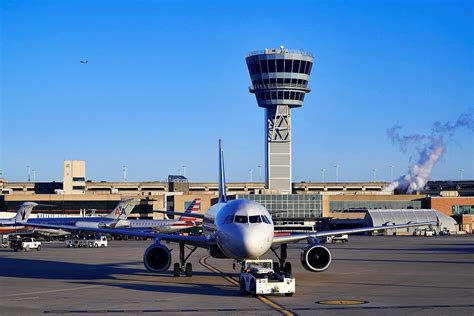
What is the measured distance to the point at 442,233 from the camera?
162 m

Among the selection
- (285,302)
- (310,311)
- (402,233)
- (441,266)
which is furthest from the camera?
(402,233)

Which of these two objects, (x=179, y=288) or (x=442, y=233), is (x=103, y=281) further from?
(x=442, y=233)

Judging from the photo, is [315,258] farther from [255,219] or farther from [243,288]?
[243,288]

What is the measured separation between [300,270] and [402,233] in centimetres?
11660

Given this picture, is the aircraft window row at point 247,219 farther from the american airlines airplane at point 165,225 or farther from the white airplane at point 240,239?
the american airlines airplane at point 165,225

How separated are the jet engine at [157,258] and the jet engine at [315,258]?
297 inches

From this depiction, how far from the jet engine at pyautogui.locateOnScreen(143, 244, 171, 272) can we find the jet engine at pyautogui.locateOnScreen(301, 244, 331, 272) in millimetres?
7533

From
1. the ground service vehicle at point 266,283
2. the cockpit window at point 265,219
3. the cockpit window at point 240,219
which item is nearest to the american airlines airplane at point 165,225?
the cockpit window at point 265,219

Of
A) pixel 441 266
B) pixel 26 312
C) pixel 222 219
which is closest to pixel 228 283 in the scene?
pixel 222 219

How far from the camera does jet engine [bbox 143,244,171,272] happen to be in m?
42.7

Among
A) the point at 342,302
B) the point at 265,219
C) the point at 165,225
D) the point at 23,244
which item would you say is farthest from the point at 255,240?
the point at 165,225

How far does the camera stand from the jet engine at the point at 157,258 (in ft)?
140

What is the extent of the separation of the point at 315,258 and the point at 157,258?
28.6 ft

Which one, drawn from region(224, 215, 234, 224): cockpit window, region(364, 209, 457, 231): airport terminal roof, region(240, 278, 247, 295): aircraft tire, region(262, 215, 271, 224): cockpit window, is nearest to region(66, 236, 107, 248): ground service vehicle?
region(224, 215, 234, 224): cockpit window
